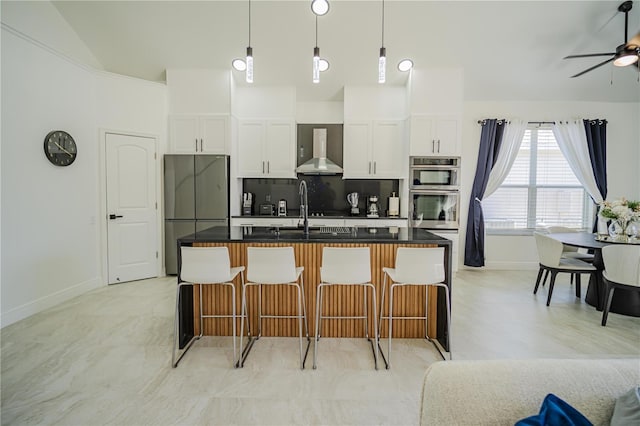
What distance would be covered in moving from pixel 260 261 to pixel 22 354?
206 centimetres

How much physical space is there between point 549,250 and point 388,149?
100 inches

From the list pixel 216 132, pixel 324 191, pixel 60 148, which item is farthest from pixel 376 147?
pixel 60 148

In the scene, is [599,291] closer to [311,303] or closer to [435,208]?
[435,208]

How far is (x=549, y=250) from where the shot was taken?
11.7ft

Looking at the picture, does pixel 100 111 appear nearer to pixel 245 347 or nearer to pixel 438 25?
pixel 245 347

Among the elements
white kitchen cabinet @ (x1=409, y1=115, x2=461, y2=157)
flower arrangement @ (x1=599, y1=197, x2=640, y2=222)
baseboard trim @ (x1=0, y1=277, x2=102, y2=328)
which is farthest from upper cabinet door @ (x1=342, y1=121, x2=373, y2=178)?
baseboard trim @ (x1=0, y1=277, x2=102, y2=328)

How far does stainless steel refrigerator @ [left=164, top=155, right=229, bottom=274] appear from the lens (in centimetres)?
447

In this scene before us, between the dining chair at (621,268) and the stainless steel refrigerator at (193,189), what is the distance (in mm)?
4617

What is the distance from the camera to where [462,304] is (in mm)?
3547

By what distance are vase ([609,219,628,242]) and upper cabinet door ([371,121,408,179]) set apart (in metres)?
2.66

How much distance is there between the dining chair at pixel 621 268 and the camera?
290 cm

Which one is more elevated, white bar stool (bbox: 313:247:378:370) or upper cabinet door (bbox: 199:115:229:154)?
upper cabinet door (bbox: 199:115:229:154)

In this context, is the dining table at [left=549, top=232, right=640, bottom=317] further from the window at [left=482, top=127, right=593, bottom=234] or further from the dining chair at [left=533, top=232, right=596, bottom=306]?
the window at [left=482, top=127, right=593, bottom=234]

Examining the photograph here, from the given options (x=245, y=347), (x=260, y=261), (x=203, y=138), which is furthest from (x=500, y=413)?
(x=203, y=138)
